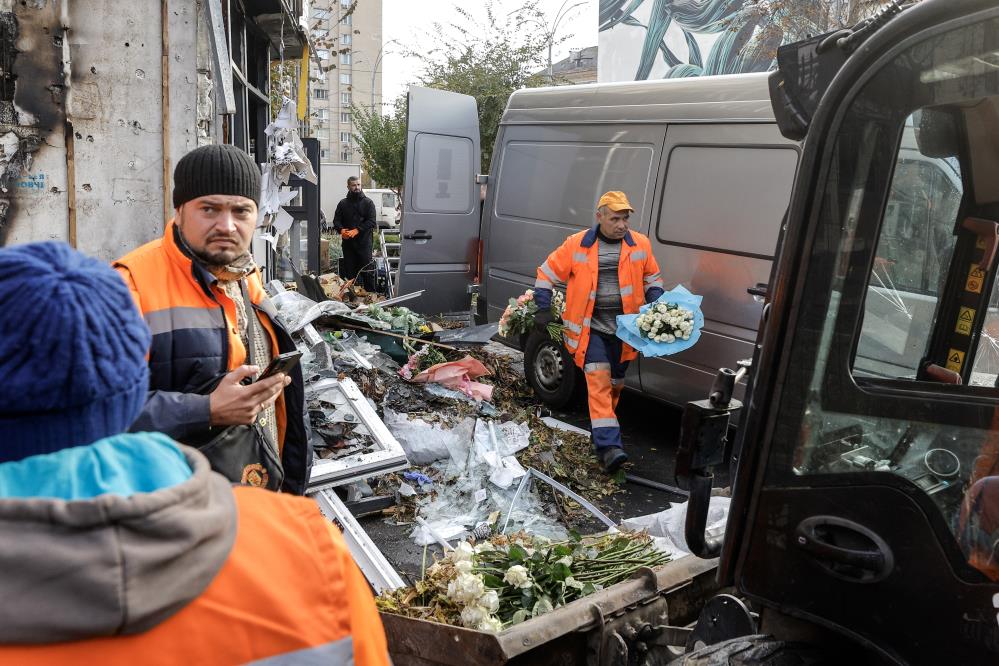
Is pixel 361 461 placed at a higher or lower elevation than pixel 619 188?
lower

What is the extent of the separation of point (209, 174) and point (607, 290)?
3906 millimetres

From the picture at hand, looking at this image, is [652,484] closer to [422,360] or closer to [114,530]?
[422,360]

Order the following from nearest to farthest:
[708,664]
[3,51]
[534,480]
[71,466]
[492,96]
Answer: [71,466] < [708,664] < [3,51] < [534,480] < [492,96]

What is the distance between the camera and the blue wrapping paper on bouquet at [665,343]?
5.55 meters

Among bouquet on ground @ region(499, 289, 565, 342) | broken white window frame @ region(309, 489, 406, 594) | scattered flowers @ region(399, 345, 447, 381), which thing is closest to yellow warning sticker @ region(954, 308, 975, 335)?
broken white window frame @ region(309, 489, 406, 594)

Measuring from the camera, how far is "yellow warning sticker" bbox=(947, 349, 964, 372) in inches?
78.8

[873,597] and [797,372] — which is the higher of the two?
[797,372]

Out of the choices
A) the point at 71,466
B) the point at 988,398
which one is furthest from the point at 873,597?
the point at 71,466

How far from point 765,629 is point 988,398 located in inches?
29.1

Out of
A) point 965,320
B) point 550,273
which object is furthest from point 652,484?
point 965,320

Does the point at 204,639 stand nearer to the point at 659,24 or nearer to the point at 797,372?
the point at 797,372

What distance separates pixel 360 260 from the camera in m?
→ 12.9

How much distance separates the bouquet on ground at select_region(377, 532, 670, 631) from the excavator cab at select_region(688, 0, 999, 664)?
4.03 feet

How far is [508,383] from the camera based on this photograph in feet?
23.5
